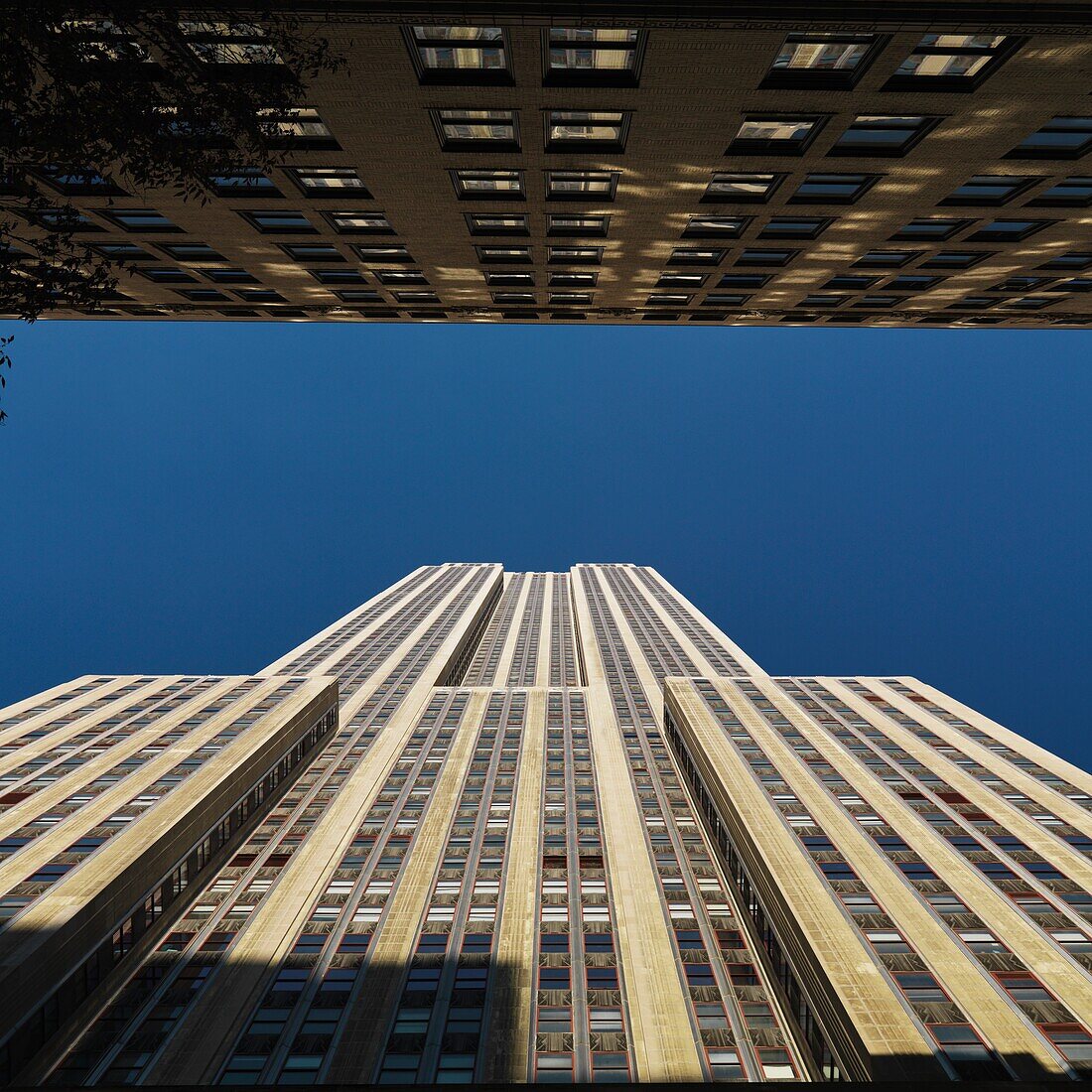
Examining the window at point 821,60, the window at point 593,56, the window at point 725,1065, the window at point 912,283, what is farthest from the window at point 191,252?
the window at point 725,1065

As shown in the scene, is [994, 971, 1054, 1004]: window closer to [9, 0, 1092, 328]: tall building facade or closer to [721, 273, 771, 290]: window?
[9, 0, 1092, 328]: tall building facade

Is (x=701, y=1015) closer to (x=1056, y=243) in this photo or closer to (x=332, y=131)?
(x=1056, y=243)

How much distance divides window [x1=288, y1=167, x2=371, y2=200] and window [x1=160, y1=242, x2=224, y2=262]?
7.62 meters

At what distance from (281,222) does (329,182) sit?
13.6ft

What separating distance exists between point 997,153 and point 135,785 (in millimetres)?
67495

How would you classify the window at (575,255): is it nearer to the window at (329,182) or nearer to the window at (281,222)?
the window at (329,182)

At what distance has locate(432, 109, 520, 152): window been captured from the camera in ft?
60.6

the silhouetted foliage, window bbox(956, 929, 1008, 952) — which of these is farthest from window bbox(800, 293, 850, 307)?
window bbox(956, 929, 1008, 952)

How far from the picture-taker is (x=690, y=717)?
66938 mm

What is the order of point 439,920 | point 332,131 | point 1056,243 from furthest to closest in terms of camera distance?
1. point 439,920
2. point 1056,243
3. point 332,131

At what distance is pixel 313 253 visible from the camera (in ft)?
89.8

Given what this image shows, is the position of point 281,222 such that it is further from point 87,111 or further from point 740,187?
point 740,187

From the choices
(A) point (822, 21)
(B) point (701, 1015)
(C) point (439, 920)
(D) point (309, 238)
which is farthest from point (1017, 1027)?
(D) point (309, 238)

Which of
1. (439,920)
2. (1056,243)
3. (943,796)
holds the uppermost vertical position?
(1056,243)
